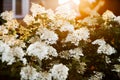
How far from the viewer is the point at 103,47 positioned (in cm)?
606

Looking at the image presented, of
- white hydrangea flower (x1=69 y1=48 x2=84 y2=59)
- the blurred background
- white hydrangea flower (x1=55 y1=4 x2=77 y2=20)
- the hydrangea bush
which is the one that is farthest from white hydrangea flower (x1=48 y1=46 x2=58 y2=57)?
the blurred background

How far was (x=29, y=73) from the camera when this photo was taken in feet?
18.3

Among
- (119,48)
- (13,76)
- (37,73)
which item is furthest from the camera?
(119,48)

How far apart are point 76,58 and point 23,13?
6.86 m

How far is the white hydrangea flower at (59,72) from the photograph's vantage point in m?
A: 5.57

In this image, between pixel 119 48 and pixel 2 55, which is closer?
pixel 2 55

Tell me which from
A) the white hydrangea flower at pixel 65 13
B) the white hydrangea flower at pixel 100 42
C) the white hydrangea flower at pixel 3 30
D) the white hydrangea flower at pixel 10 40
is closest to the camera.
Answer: the white hydrangea flower at pixel 10 40

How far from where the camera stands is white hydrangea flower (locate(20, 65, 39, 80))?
5559 mm

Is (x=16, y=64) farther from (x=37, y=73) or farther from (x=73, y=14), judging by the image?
(x=73, y=14)

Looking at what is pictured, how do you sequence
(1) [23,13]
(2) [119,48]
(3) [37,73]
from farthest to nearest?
(1) [23,13] < (2) [119,48] < (3) [37,73]

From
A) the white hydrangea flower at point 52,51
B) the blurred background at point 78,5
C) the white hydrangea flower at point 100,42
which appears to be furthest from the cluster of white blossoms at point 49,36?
the blurred background at point 78,5

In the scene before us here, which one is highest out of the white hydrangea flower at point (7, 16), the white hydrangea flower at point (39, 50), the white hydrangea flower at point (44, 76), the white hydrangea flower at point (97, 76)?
the white hydrangea flower at point (7, 16)

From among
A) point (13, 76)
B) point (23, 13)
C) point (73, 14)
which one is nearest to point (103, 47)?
point (73, 14)

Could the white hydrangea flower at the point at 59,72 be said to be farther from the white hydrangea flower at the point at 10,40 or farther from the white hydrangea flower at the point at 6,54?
the white hydrangea flower at the point at 10,40
